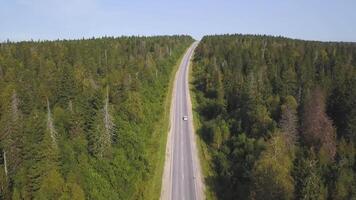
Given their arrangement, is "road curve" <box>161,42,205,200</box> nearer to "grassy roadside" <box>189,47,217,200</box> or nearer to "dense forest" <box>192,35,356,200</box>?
"grassy roadside" <box>189,47,217,200</box>

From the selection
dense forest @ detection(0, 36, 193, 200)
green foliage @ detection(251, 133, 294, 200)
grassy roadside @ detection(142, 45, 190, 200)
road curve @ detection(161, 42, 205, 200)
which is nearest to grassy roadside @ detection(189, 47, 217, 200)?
road curve @ detection(161, 42, 205, 200)

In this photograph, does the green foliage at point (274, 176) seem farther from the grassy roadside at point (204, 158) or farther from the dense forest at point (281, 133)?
the grassy roadside at point (204, 158)

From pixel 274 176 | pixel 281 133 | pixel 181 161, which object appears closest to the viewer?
pixel 274 176

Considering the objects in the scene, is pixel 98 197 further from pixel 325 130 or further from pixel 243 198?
pixel 325 130

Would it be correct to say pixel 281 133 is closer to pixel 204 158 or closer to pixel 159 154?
pixel 204 158

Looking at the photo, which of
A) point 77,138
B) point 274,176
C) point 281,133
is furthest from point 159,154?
point 274,176

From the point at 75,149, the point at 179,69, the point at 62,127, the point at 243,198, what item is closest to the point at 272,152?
the point at 243,198
